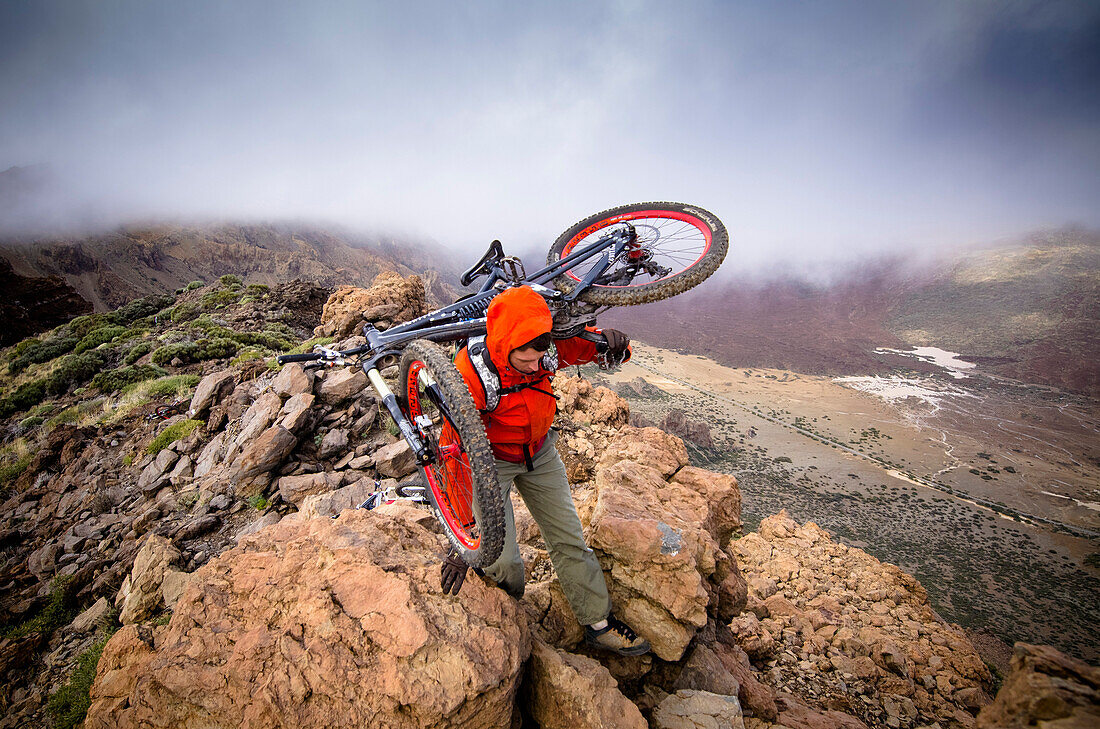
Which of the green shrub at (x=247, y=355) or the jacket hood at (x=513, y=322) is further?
the green shrub at (x=247, y=355)

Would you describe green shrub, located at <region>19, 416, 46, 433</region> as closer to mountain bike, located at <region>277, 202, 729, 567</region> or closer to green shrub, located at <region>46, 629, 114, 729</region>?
green shrub, located at <region>46, 629, 114, 729</region>

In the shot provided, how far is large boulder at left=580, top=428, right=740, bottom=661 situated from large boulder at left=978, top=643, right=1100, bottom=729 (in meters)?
1.76

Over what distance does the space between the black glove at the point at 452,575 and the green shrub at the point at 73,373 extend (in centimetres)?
1499

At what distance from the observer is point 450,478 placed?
3105 millimetres

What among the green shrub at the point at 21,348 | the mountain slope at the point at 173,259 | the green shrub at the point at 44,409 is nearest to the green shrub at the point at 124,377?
the green shrub at the point at 44,409

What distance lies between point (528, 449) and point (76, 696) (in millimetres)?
Answer: 4936

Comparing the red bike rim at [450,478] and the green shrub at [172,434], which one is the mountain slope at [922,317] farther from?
the red bike rim at [450,478]

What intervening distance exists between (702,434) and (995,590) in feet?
45.0

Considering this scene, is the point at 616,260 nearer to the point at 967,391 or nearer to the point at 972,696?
the point at 972,696

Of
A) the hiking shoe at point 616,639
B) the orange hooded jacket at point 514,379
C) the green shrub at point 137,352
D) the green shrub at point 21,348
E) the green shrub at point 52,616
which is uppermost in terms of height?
the orange hooded jacket at point 514,379

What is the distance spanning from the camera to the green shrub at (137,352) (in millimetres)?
11148

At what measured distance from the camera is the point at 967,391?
44156 millimetres

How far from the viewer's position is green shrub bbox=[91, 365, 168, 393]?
31.9ft

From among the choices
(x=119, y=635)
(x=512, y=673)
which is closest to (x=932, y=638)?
(x=512, y=673)
